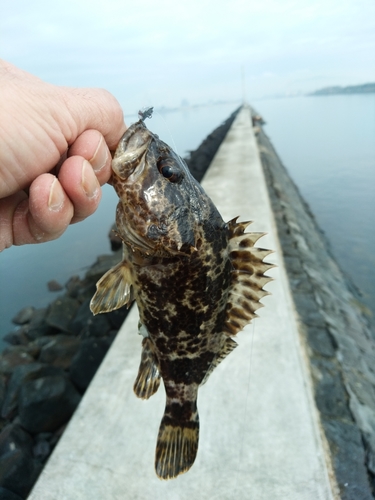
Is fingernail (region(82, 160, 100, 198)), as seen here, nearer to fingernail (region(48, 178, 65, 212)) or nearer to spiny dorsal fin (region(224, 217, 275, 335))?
fingernail (region(48, 178, 65, 212))

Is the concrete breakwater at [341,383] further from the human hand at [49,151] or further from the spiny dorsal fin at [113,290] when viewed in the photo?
the human hand at [49,151]

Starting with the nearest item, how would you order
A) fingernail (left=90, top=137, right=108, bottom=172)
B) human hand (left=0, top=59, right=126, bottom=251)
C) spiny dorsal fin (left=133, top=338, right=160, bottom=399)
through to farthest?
human hand (left=0, top=59, right=126, bottom=251), fingernail (left=90, top=137, right=108, bottom=172), spiny dorsal fin (left=133, top=338, right=160, bottom=399)

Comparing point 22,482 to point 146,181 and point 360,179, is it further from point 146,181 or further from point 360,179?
point 360,179

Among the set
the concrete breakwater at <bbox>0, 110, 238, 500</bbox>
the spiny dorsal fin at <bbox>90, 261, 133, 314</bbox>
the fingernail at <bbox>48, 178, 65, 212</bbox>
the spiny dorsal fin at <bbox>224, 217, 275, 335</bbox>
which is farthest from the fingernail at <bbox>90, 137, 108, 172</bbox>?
the concrete breakwater at <bbox>0, 110, 238, 500</bbox>

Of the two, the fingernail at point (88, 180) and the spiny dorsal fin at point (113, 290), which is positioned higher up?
the fingernail at point (88, 180)

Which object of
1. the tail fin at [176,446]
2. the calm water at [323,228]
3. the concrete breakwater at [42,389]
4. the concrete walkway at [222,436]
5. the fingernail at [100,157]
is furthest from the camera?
the calm water at [323,228]

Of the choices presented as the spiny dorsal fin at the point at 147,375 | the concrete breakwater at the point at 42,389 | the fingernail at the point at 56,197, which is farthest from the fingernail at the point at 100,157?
the concrete breakwater at the point at 42,389

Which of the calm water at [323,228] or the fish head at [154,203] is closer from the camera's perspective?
the fish head at [154,203]
